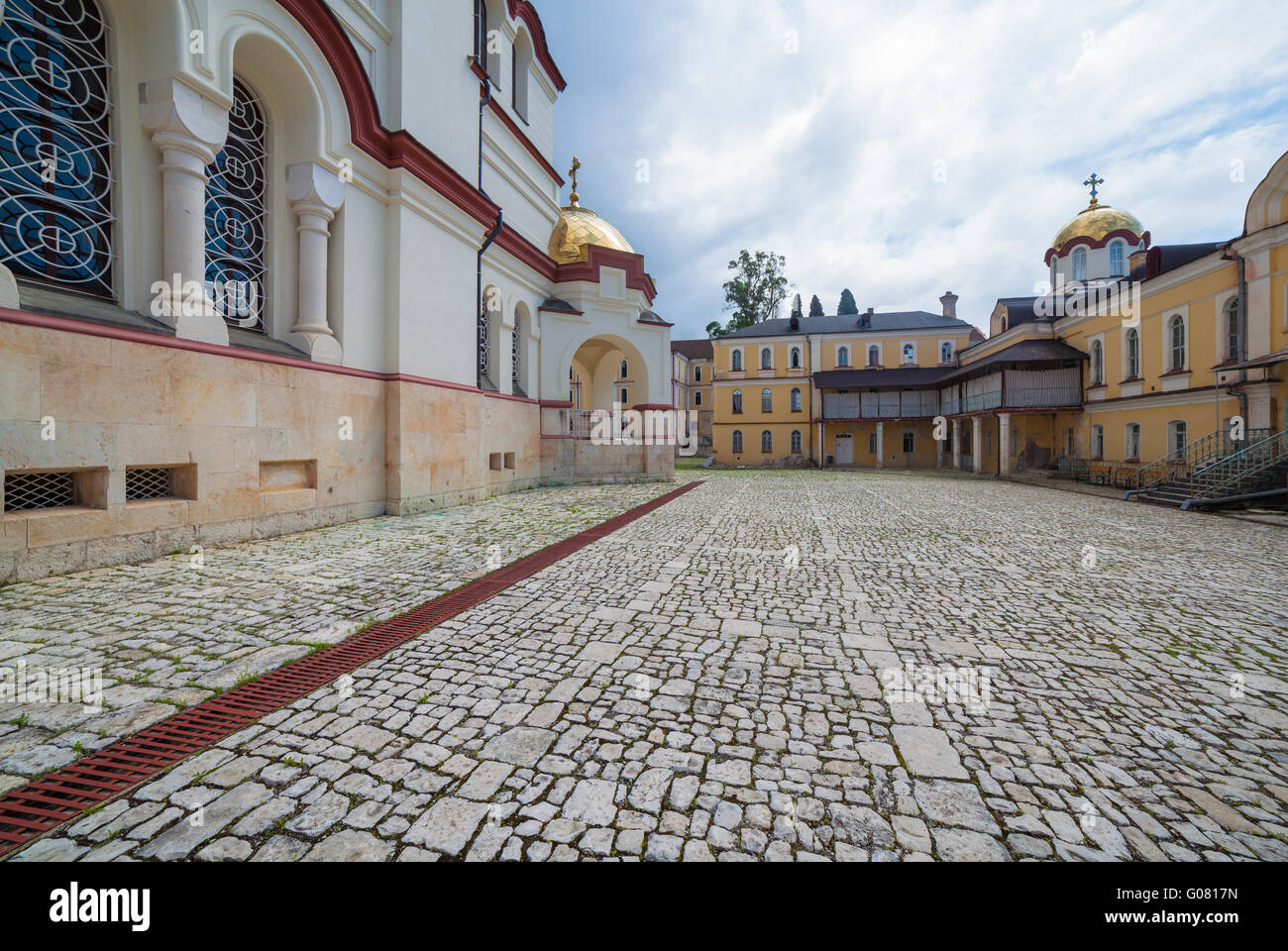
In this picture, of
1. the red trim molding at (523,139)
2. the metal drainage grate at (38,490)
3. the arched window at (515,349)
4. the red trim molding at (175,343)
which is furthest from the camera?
the arched window at (515,349)

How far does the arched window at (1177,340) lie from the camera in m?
18.7

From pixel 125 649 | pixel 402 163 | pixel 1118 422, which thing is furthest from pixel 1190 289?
pixel 125 649

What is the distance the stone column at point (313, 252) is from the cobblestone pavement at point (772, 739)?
6306 millimetres

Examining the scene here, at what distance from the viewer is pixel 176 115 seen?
6789mm

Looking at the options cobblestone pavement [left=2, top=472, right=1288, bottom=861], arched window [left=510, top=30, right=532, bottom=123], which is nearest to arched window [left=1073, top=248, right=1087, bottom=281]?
arched window [left=510, top=30, right=532, bottom=123]

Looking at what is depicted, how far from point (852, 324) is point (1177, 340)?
2171 cm

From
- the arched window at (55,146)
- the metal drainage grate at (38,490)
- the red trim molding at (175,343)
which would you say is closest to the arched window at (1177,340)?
the red trim molding at (175,343)

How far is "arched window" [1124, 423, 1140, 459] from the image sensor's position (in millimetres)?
20875

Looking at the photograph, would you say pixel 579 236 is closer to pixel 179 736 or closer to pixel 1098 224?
pixel 179 736

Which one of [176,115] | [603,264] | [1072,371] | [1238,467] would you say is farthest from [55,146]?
[1072,371]

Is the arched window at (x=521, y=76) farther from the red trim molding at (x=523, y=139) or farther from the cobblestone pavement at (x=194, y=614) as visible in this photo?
the cobblestone pavement at (x=194, y=614)

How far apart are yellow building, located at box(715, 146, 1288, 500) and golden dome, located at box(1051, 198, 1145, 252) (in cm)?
8

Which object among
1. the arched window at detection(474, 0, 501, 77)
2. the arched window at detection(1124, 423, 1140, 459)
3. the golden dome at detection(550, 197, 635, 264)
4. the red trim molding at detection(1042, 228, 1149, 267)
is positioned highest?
the arched window at detection(474, 0, 501, 77)

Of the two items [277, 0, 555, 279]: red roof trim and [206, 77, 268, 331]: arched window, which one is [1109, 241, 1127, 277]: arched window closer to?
[277, 0, 555, 279]: red roof trim
